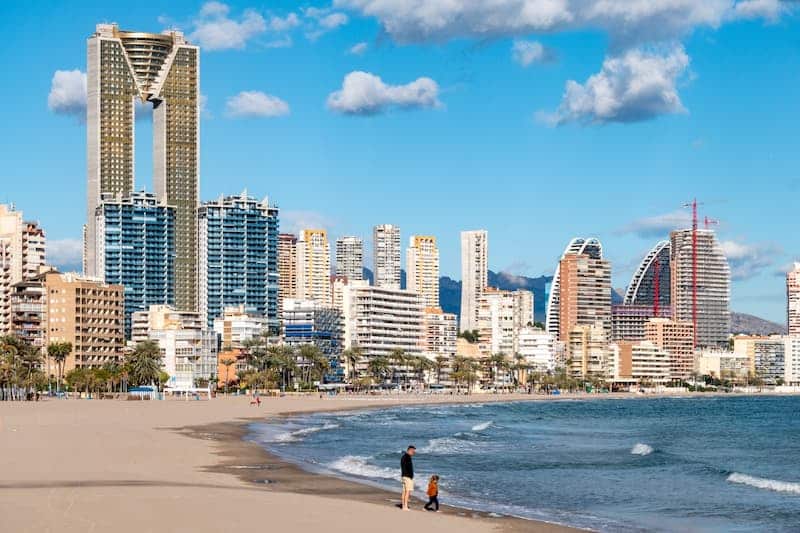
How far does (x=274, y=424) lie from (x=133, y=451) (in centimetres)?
4527

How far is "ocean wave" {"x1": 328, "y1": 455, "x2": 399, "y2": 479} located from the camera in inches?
1987

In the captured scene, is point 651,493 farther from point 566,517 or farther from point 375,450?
point 375,450

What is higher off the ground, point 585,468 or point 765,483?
point 765,483

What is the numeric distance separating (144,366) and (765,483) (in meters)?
142

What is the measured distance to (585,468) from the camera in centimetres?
5881

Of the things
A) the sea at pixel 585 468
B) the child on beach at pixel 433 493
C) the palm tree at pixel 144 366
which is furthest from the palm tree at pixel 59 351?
the child on beach at pixel 433 493

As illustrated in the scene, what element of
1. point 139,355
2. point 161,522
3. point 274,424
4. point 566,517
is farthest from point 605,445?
point 139,355

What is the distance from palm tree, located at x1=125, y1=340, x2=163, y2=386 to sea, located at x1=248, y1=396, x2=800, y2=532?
269 ft

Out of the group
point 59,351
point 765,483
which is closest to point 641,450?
point 765,483

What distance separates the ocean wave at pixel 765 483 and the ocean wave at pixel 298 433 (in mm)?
30730

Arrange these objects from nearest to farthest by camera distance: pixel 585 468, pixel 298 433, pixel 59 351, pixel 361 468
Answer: pixel 361 468
pixel 585 468
pixel 298 433
pixel 59 351

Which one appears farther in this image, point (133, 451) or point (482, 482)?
point (133, 451)

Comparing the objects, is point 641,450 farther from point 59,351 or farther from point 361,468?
point 59,351

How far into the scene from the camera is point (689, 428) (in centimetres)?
11112
